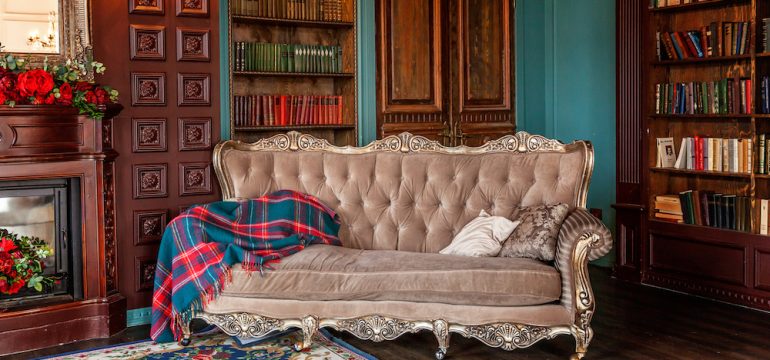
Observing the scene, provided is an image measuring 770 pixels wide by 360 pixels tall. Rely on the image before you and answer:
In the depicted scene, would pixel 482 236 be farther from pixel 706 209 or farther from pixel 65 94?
pixel 65 94

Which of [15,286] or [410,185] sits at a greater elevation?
[410,185]

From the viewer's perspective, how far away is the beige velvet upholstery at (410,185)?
14.9ft

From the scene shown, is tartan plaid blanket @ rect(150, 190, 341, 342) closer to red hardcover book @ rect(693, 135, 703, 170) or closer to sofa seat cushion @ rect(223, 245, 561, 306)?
sofa seat cushion @ rect(223, 245, 561, 306)

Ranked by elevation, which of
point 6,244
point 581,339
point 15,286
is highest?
point 6,244

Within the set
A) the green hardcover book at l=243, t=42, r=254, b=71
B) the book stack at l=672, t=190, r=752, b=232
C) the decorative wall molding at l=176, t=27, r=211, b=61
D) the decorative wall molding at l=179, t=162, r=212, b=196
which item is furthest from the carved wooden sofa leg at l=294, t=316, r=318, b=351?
the book stack at l=672, t=190, r=752, b=232

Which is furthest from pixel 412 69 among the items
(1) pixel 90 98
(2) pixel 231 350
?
(2) pixel 231 350

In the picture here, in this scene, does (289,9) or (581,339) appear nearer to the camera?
(581,339)

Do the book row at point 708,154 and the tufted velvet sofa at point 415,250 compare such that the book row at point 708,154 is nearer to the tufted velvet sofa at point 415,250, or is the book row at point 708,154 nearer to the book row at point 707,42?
the book row at point 707,42

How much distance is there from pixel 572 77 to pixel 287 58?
238 centimetres

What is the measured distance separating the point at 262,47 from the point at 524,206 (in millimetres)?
2150

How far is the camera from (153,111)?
4770mm

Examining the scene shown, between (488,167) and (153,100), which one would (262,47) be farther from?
(488,167)

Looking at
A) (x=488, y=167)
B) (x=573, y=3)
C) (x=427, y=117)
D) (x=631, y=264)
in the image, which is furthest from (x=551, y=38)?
(x=488, y=167)

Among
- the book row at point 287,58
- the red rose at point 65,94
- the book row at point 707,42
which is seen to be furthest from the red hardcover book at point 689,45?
the red rose at point 65,94
